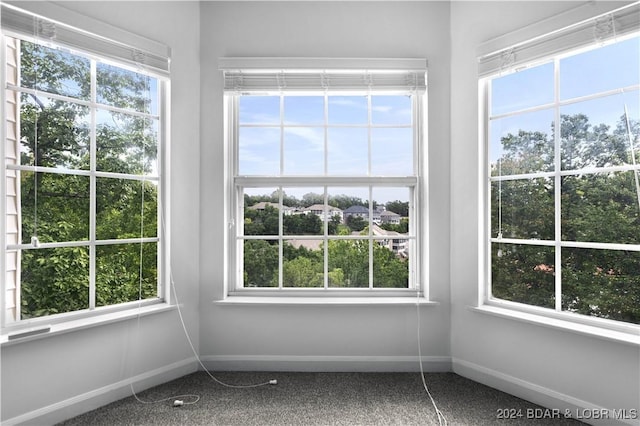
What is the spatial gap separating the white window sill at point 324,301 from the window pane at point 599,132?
1.29 m

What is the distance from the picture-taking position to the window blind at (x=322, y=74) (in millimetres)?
2617

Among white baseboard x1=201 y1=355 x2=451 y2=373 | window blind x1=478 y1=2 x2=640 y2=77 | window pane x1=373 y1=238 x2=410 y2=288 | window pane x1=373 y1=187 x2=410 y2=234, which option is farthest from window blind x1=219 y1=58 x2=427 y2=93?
white baseboard x1=201 y1=355 x2=451 y2=373

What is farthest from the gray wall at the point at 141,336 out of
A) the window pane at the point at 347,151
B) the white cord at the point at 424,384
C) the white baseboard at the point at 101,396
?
the white cord at the point at 424,384

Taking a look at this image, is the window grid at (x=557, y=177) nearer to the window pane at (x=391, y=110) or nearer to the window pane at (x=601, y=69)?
the window pane at (x=601, y=69)

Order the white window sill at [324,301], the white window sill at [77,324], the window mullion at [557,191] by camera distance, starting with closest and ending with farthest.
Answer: the white window sill at [77,324] → the window mullion at [557,191] → the white window sill at [324,301]

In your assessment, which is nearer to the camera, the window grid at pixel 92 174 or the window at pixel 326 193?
the window grid at pixel 92 174

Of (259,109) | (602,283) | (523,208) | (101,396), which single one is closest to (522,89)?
(523,208)

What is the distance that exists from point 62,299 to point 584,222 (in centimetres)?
301

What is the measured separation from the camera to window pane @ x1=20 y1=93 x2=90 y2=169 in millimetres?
1936

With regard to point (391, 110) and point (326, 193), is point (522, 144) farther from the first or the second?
point (326, 193)

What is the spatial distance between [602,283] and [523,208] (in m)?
0.59

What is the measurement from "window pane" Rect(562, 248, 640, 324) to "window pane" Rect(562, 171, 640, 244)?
3.5 inches

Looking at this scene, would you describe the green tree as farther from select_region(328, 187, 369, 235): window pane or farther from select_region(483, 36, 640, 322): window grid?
select_region(328, 187, 369, 235): window pane

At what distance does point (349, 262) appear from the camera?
107 inches
